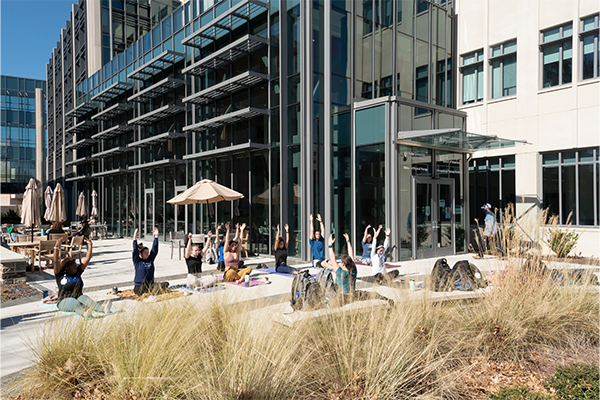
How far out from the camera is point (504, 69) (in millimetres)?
16672

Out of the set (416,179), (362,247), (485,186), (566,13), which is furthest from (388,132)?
(566,13)

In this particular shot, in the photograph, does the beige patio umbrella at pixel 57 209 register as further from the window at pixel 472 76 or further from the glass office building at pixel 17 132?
the glass office building at pixel 17 132

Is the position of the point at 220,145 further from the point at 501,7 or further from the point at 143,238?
the point at 501,7

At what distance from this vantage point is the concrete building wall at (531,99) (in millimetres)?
13945

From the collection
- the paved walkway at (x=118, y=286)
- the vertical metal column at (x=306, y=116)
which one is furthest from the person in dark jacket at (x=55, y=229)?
the vertical metal column at (x=306, y=116)

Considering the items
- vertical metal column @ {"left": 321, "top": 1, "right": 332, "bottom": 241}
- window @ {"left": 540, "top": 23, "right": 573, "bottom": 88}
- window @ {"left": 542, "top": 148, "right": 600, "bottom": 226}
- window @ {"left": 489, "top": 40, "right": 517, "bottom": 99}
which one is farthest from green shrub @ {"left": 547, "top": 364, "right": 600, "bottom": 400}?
window @ {"left": 489, "top": 40, "right": 517, "bottom": 99}

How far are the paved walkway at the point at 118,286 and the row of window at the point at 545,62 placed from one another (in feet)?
24.2

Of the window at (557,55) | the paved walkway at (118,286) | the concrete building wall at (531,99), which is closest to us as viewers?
the paved walkway at (118,286)

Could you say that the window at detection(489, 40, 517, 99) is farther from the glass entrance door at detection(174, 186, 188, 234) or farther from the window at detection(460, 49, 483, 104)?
the glass entrance door at detection(174, 186, 188, 234)

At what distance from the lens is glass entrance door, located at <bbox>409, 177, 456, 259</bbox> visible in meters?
13.5

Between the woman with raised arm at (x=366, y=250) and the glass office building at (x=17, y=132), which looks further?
the glass office building at (x=17, y=132)

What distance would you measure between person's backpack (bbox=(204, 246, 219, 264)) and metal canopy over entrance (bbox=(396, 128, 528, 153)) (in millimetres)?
6920

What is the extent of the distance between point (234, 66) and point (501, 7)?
1099 cm

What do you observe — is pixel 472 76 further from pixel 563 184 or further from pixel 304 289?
pixel 304 289
